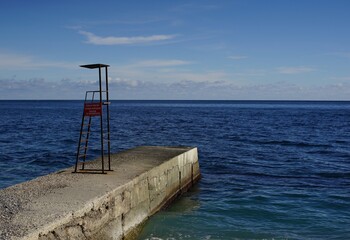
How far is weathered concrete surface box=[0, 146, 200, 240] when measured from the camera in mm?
6180

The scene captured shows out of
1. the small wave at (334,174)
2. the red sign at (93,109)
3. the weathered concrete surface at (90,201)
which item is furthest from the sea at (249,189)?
the red sign at (93,109)

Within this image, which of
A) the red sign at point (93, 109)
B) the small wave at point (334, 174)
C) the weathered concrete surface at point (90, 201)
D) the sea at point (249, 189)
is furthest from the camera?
the small wave at point (334, 174)

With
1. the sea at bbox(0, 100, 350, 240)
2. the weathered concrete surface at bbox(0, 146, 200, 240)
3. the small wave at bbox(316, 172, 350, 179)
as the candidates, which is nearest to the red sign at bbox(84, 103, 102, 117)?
the weathered concrete surface at bbox(0, 146, 200, 240)

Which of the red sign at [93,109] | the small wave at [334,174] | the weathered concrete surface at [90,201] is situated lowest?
the small wave at [334,174]

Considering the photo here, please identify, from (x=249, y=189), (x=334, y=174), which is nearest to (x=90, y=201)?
(x=249, y=189)

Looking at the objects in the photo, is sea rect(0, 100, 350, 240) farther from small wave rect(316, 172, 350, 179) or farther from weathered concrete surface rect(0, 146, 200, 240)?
weathered concrete surface rect(0, 146, 200, 240)

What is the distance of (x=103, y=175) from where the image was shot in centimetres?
979

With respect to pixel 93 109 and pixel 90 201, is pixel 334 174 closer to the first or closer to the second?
pixel 93 109

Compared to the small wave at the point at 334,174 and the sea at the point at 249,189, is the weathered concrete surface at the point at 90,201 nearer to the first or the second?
the sea at the point at 249,189

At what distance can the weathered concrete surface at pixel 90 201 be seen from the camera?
243 inches

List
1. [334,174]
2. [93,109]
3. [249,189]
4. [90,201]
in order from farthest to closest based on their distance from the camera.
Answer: [334,174] < [249,189] < [93,109] < [90,201]

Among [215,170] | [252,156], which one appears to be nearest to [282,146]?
[252,156]

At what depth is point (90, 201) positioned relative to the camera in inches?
283

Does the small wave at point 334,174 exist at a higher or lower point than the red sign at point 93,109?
lower
